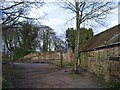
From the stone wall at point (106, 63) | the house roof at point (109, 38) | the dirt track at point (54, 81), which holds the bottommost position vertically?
the dirt track at point (54, 81)

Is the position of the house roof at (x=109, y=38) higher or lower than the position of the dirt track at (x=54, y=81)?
higher

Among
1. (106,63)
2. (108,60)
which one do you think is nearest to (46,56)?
(106,63)

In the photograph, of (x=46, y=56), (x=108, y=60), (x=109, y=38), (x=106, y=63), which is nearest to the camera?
(x=108, y=60)

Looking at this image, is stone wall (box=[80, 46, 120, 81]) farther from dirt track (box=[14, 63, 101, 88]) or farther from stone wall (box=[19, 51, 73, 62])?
stone wall (box=[19, 51, 73, 62])

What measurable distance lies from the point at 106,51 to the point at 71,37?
29.9m

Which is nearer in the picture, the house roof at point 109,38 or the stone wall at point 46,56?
the house roof at point 109,38

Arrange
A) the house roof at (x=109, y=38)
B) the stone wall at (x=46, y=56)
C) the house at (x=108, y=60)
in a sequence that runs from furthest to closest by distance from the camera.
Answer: the stone wall at (x=46, y=56) < the house roof at (x=109, y=38) < the house at (x=108, y=60)

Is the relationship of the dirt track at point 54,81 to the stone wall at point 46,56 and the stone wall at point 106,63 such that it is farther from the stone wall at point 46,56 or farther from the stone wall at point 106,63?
the stone wall at point 46,56

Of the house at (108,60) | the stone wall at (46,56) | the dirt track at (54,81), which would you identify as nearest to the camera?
the house at (108,60)

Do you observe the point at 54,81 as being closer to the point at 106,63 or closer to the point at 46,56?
the point at 106,63

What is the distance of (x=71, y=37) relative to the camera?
4631 centimetres

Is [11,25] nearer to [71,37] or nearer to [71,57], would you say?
[71,57]

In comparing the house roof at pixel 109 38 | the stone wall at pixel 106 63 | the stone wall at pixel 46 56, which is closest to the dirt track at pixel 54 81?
the stone wall at pixel 106 63

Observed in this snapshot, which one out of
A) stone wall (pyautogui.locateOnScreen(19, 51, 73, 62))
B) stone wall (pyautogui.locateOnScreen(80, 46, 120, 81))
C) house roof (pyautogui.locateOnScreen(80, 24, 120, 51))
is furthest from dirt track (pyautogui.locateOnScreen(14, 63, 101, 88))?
stone wall (pyautogui.locateOnScreen(19, 51, 73, 62))
